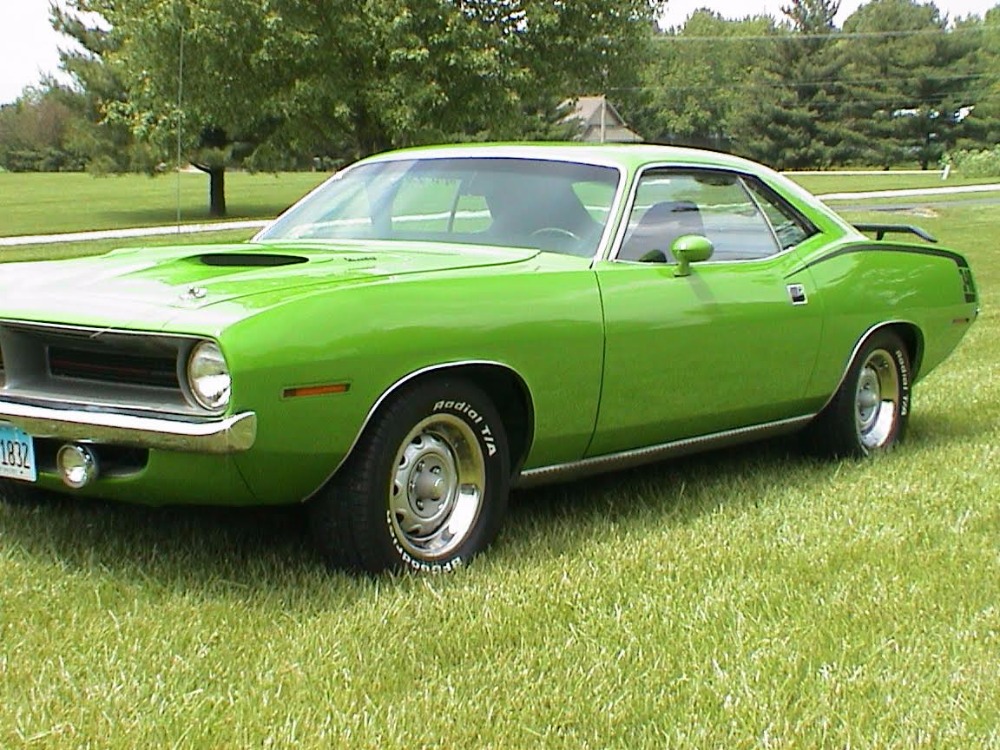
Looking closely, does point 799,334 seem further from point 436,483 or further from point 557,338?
point 436,483

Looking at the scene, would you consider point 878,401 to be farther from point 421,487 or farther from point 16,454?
point 16,454

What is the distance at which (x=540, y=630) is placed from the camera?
377 centimetres

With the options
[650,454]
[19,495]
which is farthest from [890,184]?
[19,495]

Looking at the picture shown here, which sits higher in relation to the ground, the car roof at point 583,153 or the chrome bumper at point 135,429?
the car roof at point 583,153

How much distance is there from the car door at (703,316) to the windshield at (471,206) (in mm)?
182

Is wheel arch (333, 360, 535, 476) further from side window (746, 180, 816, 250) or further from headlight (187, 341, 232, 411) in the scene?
side window (746, 180, 816, 250)

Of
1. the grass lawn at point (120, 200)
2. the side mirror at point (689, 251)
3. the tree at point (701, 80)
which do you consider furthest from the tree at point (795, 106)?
the side mirror at point (689, 251)

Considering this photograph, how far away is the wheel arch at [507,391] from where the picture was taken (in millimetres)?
4238

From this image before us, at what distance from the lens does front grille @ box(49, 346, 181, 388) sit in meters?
3.94

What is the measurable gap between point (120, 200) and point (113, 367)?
49.0 metres

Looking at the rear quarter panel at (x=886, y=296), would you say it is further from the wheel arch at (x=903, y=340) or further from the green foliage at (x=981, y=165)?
the green foliage at (x=981, y=165)

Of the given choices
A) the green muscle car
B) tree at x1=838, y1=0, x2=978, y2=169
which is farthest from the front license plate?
tree at x1=838, y1=0, x2=978, y2=169

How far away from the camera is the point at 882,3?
89.2m

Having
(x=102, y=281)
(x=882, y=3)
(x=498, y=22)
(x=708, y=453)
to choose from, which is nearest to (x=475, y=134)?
(x=498, y=22)
